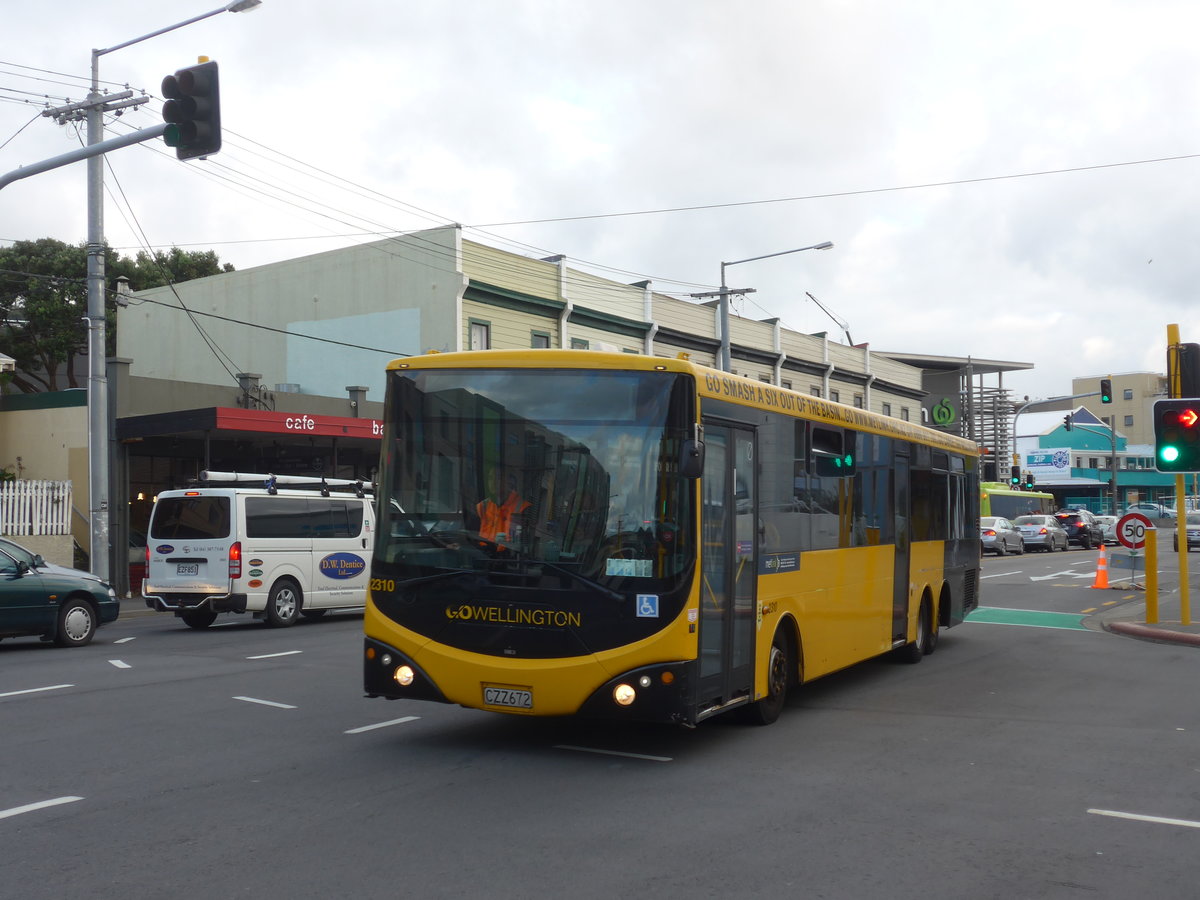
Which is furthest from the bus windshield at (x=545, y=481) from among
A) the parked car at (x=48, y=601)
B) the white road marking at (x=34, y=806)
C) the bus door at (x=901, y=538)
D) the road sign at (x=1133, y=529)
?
the road sign at (x=1133, y=529)

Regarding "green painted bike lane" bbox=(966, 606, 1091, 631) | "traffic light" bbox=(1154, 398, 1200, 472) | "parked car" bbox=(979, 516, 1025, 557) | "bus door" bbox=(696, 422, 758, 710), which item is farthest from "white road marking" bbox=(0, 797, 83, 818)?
"parked car" bbox=(979, 516, 1025, 557)

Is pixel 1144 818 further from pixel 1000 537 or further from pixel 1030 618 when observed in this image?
pixel 1000 537

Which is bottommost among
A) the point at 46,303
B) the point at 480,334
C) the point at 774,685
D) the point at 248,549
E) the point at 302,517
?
the point at 774,685

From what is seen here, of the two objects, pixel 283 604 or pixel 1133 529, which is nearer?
pixel 283 604

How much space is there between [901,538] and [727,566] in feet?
17.5

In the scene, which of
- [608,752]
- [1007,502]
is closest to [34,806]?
[608,752]

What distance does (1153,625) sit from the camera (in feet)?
59.7

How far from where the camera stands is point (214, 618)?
19.4 m

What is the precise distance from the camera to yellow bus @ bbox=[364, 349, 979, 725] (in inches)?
320

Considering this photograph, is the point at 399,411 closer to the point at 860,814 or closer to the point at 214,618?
the point at 860,814

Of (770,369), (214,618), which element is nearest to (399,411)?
(214,618)

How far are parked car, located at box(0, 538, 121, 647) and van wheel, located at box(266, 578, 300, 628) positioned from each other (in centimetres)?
274

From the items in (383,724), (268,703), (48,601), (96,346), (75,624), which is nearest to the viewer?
(383,724)

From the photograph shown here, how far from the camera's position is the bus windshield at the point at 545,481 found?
8.16 m
